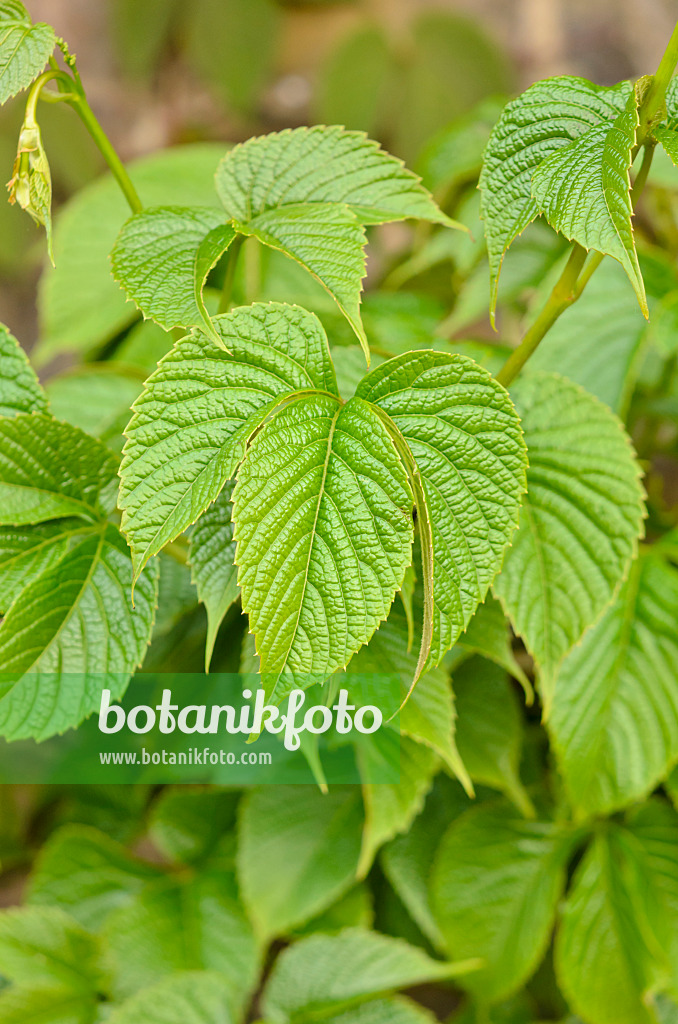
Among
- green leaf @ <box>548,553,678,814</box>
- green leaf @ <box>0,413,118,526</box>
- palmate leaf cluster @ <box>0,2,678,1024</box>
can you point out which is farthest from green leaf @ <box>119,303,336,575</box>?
green leaf @ <box>548,553,678,814</box>

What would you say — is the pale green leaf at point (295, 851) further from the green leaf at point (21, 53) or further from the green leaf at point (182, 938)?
the green leaf at point (21, 53)

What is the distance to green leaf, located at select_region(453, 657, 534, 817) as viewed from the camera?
1.94 ft

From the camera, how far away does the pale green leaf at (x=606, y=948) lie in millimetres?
618

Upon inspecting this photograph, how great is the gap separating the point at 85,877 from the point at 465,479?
63 centimetres

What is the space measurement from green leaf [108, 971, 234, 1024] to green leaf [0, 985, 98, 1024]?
0.10 meters

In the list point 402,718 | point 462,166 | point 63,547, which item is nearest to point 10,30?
point 63,547

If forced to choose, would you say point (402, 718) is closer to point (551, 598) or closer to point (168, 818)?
point (551, 598)

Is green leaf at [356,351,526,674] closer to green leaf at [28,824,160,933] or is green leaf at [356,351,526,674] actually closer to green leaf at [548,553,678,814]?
green leaf at [548,553,678,814]

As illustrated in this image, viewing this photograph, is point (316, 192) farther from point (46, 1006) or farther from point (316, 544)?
point (46, 1006)

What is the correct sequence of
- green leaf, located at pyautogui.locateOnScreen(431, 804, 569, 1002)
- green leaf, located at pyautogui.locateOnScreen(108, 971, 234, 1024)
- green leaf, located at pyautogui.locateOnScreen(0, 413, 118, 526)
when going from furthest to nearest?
green leaf, located at pyautogui.locateOnScreen(431, 804, 569, 1002)
green leaf, located at pyautogui.locateOnScreen(108, 971, 234, 1024)
green leaf, located at pyautogui.locateOnScreen(0, 413, 118, 526)

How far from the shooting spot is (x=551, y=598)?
1.41 ft

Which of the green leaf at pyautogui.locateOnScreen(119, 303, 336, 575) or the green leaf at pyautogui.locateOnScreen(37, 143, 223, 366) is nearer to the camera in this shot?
the green leaf at pyautogui.locateOnScreen(119, 303, 336, 575)

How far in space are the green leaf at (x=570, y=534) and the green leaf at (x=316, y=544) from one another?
136 mm

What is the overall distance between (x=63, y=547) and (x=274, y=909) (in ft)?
1.32
